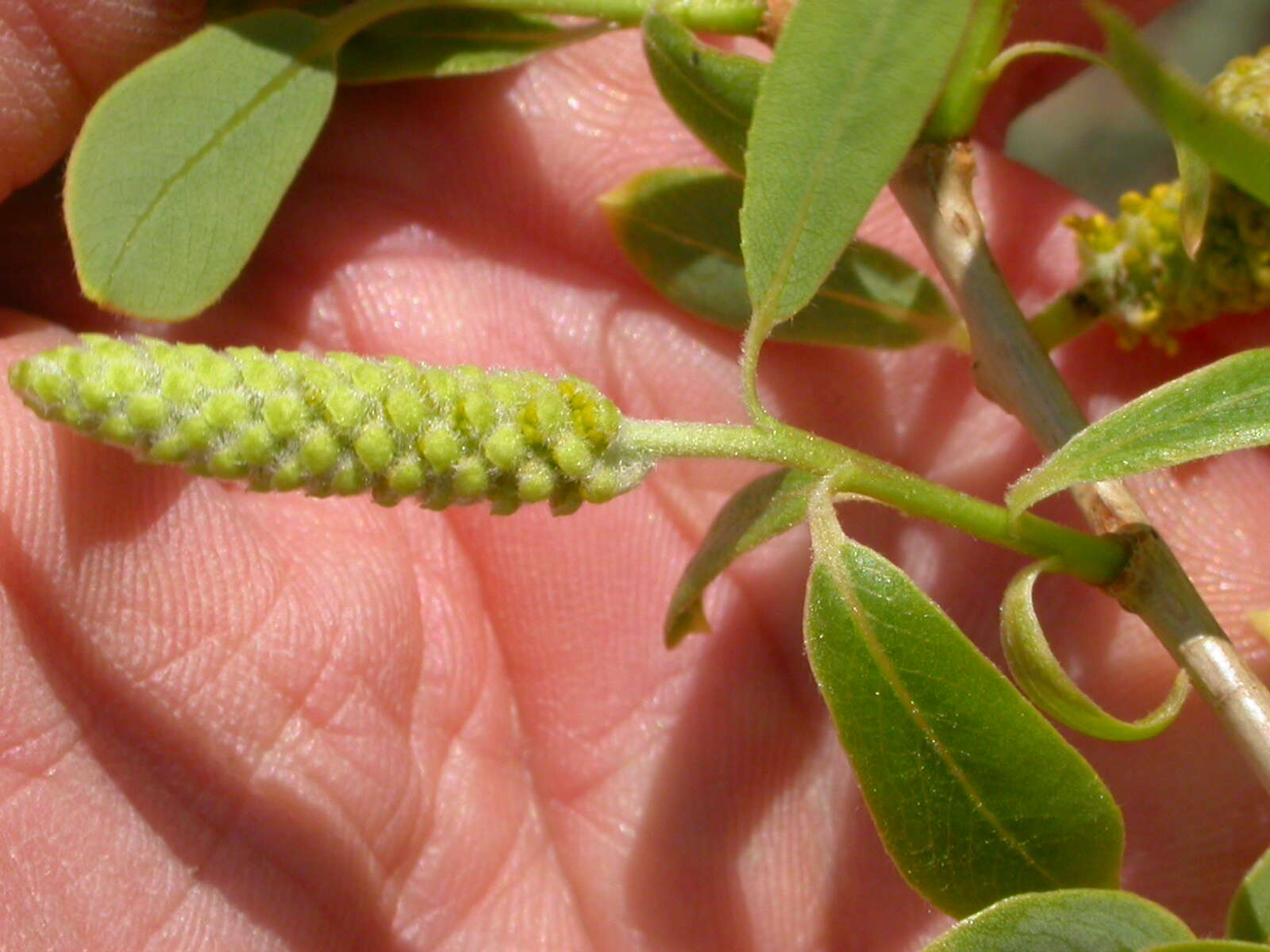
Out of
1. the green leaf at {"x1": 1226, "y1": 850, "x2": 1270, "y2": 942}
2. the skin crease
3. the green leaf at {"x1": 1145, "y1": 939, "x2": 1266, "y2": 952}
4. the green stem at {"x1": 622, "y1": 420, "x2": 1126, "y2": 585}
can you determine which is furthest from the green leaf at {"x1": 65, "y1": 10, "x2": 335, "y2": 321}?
the green leaf at {"x1": 1226, "y1": 850, "x2": 1270, "y2": 942}

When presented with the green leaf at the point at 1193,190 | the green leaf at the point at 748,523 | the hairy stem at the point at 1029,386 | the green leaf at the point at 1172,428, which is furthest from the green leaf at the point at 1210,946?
the green leaf at the point at 1193,190

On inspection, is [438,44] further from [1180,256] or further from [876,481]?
[1180,256]

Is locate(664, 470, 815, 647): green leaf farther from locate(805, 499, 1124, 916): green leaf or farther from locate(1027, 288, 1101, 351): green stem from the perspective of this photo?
locate(1027, 288, 1101, 351): green stem

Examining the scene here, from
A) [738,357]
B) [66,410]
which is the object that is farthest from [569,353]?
[66,410]

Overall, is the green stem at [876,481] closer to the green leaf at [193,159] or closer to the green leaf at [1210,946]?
the green leaf at [1210,946]

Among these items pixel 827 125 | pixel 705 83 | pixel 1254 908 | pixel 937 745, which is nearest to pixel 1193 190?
pixel 827 125

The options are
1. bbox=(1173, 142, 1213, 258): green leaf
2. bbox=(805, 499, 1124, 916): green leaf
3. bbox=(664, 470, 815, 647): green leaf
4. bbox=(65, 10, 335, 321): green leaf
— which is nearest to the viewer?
bbox=(805, 499, 1124, 916): green leaf
